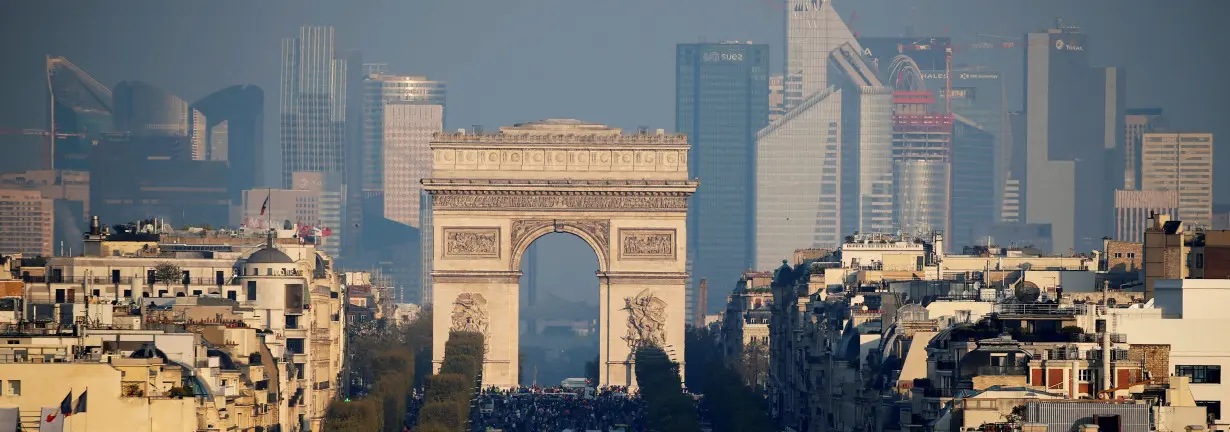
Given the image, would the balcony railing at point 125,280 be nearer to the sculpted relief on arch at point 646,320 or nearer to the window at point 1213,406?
the window at point 1213,406

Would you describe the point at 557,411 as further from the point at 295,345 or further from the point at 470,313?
the point at 295,345

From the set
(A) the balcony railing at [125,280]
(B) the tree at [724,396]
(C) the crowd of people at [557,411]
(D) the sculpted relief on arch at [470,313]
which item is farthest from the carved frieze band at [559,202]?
(A) the balcony railing at [125,280]

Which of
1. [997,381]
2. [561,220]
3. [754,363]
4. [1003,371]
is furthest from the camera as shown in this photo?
[561,220]

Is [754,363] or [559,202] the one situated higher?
[559,202]

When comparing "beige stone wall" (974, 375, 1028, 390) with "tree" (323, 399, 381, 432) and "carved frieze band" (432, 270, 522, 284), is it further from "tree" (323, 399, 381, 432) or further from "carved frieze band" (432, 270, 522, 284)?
"carved frieze band" (432, 270, 522, 284)

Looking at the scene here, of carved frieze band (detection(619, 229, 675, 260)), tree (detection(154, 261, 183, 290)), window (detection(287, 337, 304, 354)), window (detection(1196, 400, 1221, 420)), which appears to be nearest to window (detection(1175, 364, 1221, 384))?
window (detection(1196, 400, 1221, 420))

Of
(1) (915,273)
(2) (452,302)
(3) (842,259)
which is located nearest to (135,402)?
(1) (915,273)

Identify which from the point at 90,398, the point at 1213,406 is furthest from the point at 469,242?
the point at 90,398
